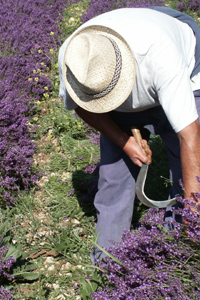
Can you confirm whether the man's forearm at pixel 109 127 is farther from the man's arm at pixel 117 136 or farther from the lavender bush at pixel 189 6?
the lavender bush at pixel 189 6

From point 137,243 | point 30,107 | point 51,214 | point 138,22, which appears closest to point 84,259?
point 51,214

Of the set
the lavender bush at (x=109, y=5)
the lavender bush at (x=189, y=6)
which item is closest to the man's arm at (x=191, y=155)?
the lavender bush at (x=109, y=5)

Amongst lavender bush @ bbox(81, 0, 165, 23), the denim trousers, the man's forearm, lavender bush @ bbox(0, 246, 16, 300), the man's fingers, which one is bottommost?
lavender bush @ bbox(0, 246, 16, 300)

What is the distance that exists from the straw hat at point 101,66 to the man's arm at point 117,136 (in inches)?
14.3

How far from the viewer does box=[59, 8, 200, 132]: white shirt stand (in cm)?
200

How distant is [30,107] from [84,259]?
7.04 ft

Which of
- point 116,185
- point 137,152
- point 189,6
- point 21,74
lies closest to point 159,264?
point 137,152

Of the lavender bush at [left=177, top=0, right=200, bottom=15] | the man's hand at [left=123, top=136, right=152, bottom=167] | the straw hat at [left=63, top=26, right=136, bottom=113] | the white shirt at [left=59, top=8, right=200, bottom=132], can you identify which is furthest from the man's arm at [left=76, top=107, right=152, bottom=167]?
the lavender bush at [left=177, top=0, right=200, bottom=15]

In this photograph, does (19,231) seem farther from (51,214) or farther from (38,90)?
(38,90)

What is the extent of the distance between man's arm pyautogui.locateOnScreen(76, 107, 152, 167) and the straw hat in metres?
0.36

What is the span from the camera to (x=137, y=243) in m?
2.20

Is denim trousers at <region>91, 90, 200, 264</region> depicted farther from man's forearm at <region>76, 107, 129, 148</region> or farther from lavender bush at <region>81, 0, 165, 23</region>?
lavender bush at <region>81, 0, 165, 23</region>

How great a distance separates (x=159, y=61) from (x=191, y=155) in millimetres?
503

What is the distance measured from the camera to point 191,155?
2.03 m
